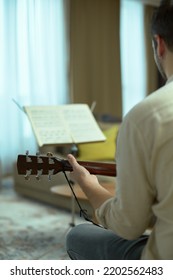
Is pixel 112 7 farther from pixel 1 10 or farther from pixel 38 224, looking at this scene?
pixel 38 224

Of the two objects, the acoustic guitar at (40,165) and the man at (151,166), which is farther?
the acoustic guitar at (40,165)

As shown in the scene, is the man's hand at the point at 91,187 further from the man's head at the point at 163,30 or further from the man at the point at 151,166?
the man's head at the point at 163,30

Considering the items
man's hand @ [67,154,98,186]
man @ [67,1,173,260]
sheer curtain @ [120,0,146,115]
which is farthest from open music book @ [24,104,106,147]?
sheer curtain @ [120,0,146,115]

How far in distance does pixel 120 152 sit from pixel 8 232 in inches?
77.0

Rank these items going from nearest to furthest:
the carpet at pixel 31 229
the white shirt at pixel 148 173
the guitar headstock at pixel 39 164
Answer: the white shirt at pixel 148 173, the guitar headstock at pixel 39 164, the carpet at pixel 31 229

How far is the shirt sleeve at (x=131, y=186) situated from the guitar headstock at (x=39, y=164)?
325 millimetres

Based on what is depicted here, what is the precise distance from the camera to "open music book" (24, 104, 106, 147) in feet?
7.67

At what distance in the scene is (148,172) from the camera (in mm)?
907

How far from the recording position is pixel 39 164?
1.26 meters

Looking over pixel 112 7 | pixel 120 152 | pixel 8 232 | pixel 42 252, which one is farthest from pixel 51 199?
pixel 112 7

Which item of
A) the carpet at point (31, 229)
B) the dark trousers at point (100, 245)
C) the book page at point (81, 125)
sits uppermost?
the book page at point (81, 125)

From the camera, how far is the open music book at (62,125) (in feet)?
A: 7.67

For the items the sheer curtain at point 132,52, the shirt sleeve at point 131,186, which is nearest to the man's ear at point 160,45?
the shirt sleeve at point 131,186
